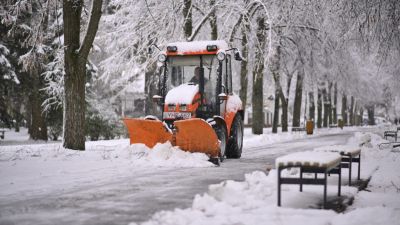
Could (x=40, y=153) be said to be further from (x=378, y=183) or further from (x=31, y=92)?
(x=31, y=92)

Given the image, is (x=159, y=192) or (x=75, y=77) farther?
(x=75, y=77)

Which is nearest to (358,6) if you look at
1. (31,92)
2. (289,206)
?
(289,206)

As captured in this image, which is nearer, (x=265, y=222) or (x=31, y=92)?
(x=265, y=222)

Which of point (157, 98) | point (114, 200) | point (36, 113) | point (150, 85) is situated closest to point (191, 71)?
point (157, 98)

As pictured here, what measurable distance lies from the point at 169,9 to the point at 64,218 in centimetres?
1763

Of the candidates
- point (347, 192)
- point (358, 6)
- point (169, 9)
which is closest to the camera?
point (347, 192)

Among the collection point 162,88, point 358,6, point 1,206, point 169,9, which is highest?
point 169,9

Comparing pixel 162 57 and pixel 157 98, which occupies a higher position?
pixel 162 57

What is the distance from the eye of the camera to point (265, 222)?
5.46 m

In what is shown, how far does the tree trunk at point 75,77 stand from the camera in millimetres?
13758

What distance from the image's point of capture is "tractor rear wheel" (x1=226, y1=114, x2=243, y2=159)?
1366 centimetres

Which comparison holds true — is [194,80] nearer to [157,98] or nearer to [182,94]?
[182,94]

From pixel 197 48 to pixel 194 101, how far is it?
4.74ft

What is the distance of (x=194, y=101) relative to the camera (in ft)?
40.4
